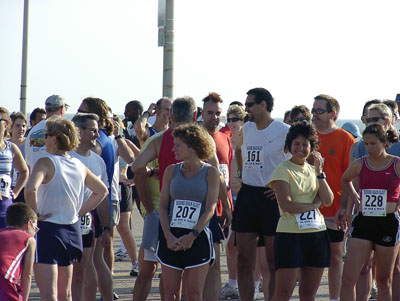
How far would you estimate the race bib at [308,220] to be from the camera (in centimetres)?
629

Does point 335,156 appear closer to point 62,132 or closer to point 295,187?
point 295,187

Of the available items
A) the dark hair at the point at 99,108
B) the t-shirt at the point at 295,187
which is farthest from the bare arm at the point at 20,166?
the t-shirt at the point at 295,187

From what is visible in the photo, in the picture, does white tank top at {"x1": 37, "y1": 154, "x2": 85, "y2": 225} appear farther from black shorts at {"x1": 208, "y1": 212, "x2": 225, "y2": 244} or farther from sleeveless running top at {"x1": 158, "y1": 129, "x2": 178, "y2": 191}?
black shorts at {"x1": 208, "y1": 212, "x2": 225, "y2": 244}

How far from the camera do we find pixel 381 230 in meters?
6.77

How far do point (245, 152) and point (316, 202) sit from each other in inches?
48.7

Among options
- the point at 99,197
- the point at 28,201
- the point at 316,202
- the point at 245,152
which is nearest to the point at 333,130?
the point at 245,152

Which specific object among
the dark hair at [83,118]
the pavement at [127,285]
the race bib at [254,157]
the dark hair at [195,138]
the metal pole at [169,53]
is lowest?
the pavement at [127,285]

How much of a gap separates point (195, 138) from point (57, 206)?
1.16m

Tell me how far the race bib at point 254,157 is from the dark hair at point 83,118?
58.1 inches

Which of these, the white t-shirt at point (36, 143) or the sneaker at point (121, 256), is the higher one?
the white t-shirt at point (36, 143)

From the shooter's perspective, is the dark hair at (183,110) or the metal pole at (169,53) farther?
the metal pole at (169,53)

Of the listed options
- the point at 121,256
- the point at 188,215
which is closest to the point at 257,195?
the point at 188,215

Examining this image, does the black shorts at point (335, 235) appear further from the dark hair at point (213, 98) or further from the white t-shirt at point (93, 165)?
the white t-shirt at point (93, 165)

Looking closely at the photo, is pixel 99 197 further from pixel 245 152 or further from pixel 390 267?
pixel 390 267
